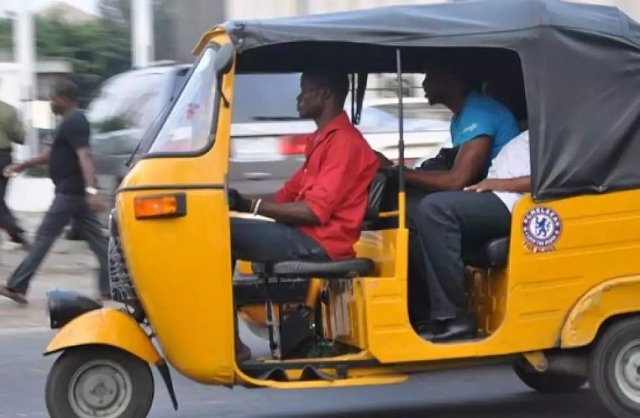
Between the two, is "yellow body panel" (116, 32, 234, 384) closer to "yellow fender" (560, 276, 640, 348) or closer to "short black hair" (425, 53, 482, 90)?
"short black hair" (425, 53, 482, 90)

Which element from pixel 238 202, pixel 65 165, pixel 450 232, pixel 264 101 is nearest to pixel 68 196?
pixel 65 165

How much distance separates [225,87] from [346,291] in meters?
1.20

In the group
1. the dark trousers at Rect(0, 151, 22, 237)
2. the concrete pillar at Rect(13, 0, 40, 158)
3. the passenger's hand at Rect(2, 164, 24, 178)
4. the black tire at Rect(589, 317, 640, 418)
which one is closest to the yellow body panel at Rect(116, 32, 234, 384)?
the black tire at Rect(589, 317, 640, 418)

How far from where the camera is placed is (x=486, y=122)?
7.21 metres

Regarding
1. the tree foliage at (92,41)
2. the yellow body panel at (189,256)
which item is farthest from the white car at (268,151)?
the tree foliage at (92,41)

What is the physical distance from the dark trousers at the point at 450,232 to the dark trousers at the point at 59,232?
485 cm

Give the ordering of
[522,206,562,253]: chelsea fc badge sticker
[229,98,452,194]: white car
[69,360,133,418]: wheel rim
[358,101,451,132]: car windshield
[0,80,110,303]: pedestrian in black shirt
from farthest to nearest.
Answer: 1. [358,101,451,132]: car windshield
2. [229,98,452,194]: white car
3. [0,80,110,303]: pedestrian in black shirt
4. [522,206,562,253]: chelsea fc badge sticker
5. [69,360,133,418]: wheel rim

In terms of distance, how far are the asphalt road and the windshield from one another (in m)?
1.77

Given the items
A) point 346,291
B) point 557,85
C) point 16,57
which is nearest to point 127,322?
point 346,291

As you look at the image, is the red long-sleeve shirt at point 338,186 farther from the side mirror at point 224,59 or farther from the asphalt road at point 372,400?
the asphalt road at point 372,400

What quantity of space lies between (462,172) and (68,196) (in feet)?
16.2

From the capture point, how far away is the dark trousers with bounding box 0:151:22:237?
1250cm

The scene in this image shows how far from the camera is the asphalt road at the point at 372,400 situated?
7.73 metres

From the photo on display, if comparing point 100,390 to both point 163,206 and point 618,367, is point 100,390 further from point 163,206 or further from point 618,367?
point 618,367
